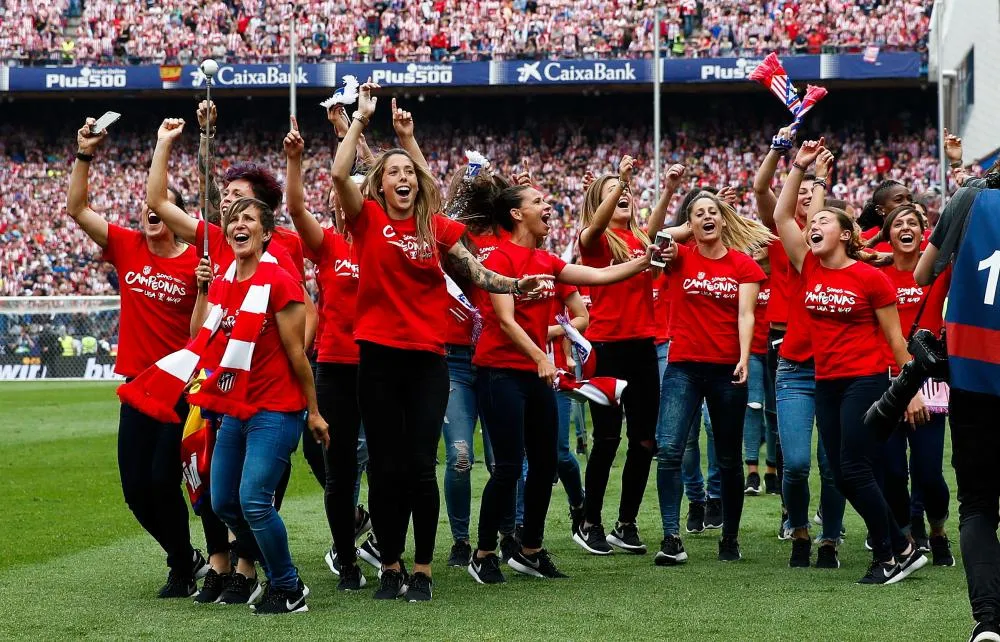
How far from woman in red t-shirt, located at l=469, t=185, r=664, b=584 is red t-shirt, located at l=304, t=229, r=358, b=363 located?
0.68m

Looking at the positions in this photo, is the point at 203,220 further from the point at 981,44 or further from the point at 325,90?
the point at 325,90

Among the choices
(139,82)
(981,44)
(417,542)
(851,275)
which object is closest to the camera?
(417,542)

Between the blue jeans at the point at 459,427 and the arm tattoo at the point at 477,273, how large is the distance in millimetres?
729

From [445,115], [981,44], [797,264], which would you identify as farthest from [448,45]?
[797,264]

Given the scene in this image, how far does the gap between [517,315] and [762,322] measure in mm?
3729

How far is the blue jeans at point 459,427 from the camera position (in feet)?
23.6

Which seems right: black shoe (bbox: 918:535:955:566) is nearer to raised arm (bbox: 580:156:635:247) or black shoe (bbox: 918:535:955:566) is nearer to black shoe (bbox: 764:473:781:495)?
raised arm (bbox: 580:156:635:247)


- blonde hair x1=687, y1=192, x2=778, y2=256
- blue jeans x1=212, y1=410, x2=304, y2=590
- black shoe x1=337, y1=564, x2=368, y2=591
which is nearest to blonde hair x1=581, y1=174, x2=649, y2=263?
blonde hair x1=687, y1=192, x2=778, y2=256

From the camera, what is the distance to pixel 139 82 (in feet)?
131

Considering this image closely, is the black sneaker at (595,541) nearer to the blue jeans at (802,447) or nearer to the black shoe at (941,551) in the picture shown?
the blue jeans at (802,447)

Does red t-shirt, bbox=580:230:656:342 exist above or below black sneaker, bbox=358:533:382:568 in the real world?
above

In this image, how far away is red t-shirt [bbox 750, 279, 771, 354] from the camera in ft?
32.3

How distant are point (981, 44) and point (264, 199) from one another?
28145 mm

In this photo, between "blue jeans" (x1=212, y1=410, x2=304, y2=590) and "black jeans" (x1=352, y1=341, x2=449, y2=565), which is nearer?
"blue jeans" (x1=212, y1=410, x2=304, y2=590)
